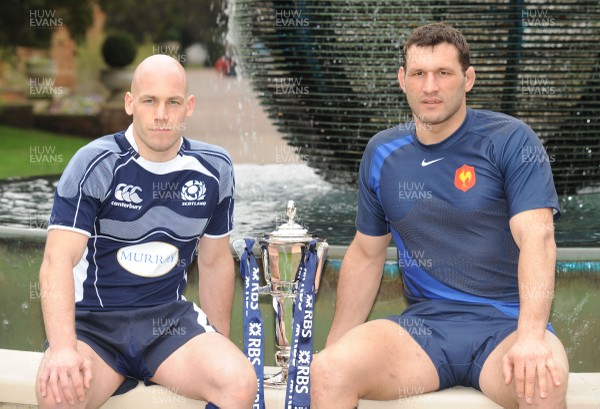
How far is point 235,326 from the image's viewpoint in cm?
497

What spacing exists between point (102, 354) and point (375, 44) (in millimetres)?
3035

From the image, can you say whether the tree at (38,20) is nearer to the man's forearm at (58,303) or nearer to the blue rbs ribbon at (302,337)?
the blue rbs ribbon at (302,337)

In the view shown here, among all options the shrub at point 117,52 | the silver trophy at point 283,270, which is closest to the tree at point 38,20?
the shrub at point 117,52

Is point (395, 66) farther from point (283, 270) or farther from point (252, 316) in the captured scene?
point (252, 316)

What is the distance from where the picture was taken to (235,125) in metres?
23.3

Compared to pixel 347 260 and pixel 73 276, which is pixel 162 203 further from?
pixel 347 260

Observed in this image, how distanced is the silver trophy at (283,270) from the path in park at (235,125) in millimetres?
7203

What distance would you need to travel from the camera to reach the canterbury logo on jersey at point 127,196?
4.16 meters

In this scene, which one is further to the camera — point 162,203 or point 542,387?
point 162,203

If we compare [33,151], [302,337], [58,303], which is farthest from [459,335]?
[33,151]

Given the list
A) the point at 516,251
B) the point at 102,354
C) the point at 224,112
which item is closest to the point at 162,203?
the point at 102,354

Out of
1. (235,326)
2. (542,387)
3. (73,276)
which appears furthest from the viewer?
(235,326)

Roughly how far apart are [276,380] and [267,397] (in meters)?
0.23

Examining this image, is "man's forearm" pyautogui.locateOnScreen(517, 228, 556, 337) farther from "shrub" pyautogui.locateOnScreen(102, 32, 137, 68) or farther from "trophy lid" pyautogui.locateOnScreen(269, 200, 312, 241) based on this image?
"shrub" pyautogui.locateOnScreen(102, 32, 137, 68)
